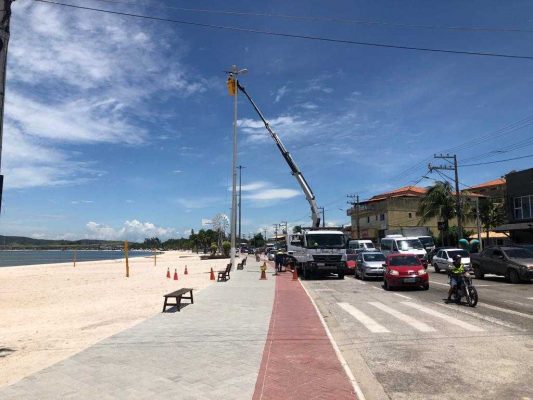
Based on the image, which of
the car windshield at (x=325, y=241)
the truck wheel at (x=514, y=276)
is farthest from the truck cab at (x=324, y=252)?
the truck wheel at (x=514, y=276)

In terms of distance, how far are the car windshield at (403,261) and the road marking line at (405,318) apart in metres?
5.18

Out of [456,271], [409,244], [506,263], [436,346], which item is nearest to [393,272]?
[456,271]

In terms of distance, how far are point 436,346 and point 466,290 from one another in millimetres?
6028

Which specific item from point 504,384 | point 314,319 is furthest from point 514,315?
point 504,384

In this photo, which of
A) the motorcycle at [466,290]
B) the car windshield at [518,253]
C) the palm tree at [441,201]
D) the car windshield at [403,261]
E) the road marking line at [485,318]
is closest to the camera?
the road marking line at [485,318]

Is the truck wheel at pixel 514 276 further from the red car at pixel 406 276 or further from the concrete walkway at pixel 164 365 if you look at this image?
the concrete walkway at pixel 164 365

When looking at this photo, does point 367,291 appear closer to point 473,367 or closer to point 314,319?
point 314,319

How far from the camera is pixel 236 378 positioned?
618cm

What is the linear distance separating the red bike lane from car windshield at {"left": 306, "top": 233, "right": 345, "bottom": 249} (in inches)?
586

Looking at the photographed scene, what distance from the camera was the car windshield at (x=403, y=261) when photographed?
19578 millimetres

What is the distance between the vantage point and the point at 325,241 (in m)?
26.3

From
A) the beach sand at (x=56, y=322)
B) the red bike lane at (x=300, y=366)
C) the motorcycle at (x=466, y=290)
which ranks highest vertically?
the motorcycle at (x=466, y=290)

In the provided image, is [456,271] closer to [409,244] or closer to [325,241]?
[325,241]

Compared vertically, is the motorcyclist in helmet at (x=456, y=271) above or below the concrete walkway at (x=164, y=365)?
above
